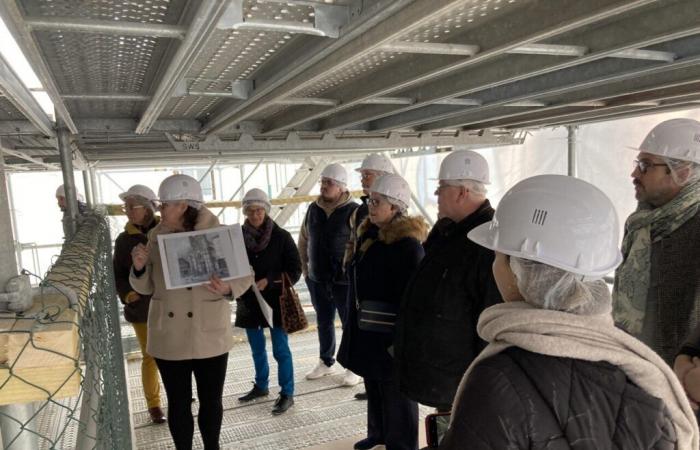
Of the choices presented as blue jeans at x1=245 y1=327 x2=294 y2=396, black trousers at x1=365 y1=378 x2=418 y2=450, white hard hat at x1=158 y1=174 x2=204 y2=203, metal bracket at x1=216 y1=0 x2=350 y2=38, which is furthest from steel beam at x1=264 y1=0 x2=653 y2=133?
blue jeans at x1=245 y1=327 x2=294 y2=396

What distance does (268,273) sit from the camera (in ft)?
13.1

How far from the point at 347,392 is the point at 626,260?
2749 mm

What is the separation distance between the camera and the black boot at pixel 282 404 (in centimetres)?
400

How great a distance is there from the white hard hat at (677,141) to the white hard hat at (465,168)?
81 cm

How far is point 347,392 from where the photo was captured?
4379 millimetres

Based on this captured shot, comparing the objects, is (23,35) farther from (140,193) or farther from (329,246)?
(329,246)

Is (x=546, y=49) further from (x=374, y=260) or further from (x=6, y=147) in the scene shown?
(x=6, y=147)

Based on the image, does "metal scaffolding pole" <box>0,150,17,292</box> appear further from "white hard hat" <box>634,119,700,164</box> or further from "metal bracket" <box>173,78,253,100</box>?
"white hard hat" <box>634,119,700,164</box>

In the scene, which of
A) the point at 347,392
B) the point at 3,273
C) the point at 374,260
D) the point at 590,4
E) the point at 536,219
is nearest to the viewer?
the point at 3,273

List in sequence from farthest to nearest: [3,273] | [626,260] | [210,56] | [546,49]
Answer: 1. [626,260]
2. [210,56]
3. [546,49]
4. [3,273]

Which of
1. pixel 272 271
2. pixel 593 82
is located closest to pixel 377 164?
pixel 272 271

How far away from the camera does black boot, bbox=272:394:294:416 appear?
3998 millimetres

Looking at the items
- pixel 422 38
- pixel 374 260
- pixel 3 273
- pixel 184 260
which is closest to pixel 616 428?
pixel 3 273

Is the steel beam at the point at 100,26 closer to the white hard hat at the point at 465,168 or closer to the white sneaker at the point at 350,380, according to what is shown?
the white hard hat at the point at 465,168
